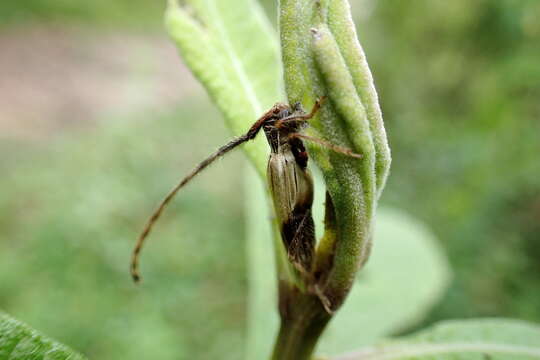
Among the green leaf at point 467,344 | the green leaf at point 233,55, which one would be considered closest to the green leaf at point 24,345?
the green leaf at point 233,55

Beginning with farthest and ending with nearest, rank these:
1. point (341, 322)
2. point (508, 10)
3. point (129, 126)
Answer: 1. point (129, 126)
2. point (508, 10)
3. point (341, 322)

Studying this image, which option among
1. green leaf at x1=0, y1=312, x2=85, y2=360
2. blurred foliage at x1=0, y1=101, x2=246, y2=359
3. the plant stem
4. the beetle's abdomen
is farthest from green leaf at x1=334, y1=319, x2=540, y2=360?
blurred foliage at x1=0, y1=101, x2=246, y2=359

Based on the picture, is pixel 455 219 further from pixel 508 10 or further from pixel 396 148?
pixel 396 148

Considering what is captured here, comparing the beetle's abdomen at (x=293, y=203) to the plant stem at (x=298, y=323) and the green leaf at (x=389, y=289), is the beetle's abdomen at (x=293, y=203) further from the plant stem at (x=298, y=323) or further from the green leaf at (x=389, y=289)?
the green leaf at (x=389, y=289)

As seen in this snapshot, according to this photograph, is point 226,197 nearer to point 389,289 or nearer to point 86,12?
point 389,289

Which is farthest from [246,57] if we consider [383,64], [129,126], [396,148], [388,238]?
[129,126]
